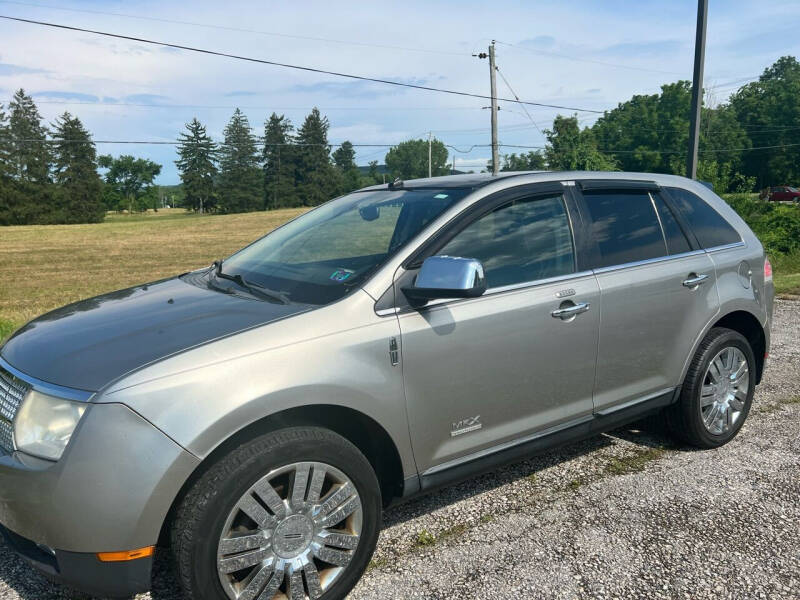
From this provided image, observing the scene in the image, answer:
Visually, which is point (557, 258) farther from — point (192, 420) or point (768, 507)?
point (192, 420)

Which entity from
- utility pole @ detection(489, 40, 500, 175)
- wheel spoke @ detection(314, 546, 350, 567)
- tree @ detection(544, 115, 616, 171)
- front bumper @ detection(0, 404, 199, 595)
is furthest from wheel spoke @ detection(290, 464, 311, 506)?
tree @ detection(544, 115, 616, 171)

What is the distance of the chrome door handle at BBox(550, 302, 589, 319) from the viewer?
10.7 feet

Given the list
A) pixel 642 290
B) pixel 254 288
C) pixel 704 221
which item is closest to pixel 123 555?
pixel 254 288

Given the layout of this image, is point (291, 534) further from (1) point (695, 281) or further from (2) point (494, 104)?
(2) point (494, 104)

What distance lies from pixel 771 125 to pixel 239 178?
68.1m

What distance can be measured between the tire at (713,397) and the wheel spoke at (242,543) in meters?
2.78

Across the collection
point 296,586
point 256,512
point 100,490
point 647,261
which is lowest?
point 296,586

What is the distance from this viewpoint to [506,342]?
3.07 metres

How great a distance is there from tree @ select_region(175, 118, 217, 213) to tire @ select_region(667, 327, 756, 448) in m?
98.8

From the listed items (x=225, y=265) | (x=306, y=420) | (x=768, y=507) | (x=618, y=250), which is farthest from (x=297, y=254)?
(x=768, y=507)

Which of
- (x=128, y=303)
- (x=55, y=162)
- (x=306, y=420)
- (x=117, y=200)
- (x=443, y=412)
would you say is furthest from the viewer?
(x=117, y=200)

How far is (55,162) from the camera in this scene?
262ft

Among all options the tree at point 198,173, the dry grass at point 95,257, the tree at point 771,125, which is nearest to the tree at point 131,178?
the tree at point 198,173

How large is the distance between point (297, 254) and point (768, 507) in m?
2.83
